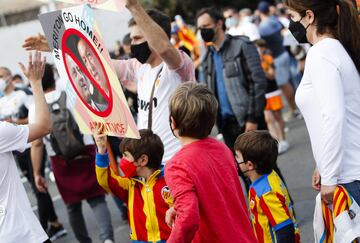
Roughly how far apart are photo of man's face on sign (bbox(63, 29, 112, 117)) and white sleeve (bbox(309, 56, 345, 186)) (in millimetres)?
1133

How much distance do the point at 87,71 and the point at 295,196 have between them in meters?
3.81

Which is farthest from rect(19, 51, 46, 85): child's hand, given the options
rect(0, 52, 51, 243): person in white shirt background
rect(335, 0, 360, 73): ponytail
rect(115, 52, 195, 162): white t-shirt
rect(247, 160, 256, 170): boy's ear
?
rect(335, 0, 360, 73): ponytail

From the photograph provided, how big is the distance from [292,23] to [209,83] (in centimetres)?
257

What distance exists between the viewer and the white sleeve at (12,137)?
3875 millimetres

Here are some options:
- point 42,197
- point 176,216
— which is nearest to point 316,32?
point 176,216

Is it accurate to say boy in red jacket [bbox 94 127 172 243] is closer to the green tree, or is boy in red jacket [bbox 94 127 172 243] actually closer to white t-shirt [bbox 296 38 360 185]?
white t-shirt [bbox 296 38 360 185]

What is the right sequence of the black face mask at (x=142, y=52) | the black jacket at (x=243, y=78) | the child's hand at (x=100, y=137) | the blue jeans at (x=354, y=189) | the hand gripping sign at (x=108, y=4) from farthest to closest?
the black jacket at (x=243, y=78) < the black face mask at (x=142, y=52) < the child's hand at (x=100, y=137) < the hand gripping sign at (x=108, y=4) < the blue jeans at (x=354, y=189)

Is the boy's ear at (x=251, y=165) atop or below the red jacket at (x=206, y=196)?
below

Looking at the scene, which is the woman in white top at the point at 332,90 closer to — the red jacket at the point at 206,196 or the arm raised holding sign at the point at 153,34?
the red jacket at the point at 206,196

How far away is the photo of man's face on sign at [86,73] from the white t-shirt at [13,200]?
403 mm

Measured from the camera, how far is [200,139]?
329 centimetres

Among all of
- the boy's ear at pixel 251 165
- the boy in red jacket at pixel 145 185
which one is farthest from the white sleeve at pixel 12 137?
the boy's ear at pixel 251 165

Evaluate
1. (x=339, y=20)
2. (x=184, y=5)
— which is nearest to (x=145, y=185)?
(x=339, y=20)

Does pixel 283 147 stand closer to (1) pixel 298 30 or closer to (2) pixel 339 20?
(1) pixel 298 30
